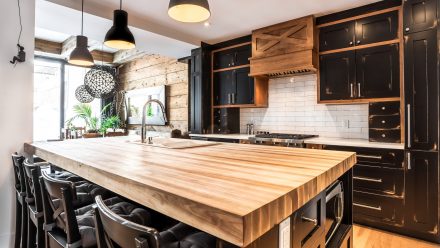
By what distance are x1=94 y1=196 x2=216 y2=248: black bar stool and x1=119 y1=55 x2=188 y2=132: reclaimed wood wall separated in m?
4.44

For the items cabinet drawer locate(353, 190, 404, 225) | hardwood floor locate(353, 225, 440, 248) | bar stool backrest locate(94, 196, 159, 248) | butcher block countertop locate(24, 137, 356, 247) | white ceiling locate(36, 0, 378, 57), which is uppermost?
white ceiling locate(36, 0, 378, 57)

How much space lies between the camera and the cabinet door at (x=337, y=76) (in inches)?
125

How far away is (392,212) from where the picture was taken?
2.67 m

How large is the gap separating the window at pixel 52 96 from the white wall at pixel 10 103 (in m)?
4.33

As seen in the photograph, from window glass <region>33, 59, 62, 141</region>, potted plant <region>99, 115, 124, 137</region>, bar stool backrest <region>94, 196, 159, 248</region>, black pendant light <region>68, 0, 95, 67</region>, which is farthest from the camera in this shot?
potted plant <region>99, 115, 124, 137</region>

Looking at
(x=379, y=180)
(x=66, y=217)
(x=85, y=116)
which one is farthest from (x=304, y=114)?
(x=85, y=116)

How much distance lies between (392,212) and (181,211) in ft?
9.54

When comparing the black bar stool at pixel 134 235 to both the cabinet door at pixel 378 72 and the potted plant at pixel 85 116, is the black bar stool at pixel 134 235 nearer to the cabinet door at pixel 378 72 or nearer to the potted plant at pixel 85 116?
the cabinet door at pixel 378 72

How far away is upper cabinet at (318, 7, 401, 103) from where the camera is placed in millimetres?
2885

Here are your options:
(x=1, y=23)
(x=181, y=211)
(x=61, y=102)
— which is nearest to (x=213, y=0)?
(x=1, y=23)

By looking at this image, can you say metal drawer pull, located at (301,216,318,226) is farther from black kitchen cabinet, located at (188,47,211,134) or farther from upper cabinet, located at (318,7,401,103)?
black kitchen cabinet, located at (188,47,211,134)

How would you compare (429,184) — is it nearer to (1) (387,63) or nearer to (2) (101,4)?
(1) (387,63)

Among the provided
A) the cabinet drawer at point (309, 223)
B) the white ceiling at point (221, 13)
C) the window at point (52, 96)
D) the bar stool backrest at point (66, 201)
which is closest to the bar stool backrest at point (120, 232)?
the bar stool backrest at point (66, 201)

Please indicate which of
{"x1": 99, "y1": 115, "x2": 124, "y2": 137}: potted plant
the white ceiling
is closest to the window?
{"x1": 99, "y1": 115, "x2": 124, "y2": 137}: potted plant
